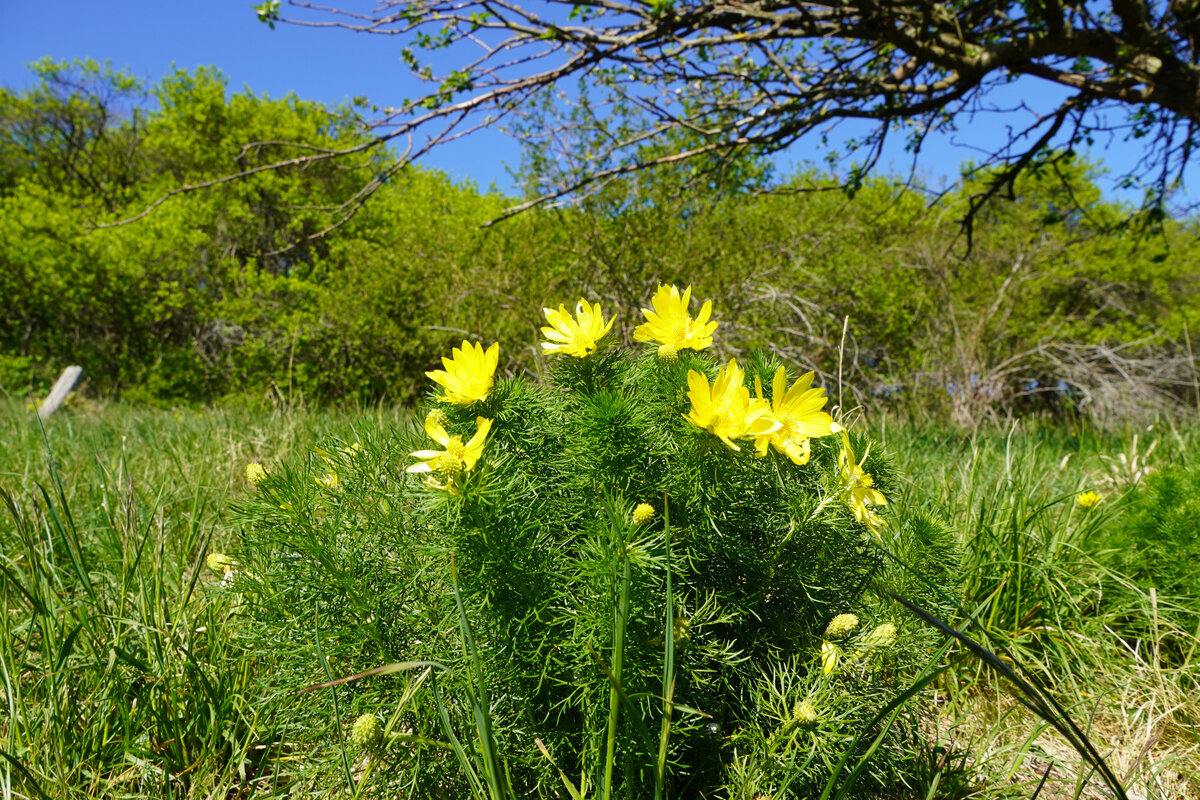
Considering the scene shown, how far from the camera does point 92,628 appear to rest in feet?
4.26

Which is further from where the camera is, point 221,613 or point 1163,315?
point 1163,315

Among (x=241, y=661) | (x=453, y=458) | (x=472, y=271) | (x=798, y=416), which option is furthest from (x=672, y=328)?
(x=472, y=271)

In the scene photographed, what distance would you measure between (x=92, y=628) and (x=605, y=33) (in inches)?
126

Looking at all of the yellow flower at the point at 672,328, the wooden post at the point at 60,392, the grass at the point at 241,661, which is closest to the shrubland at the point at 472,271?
the wooden post at the point at 60,392

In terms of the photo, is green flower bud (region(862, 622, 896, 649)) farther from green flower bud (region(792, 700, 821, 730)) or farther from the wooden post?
the wooden post

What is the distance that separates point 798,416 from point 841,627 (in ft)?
1.06

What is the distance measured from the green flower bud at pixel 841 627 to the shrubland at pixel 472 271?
3614mm

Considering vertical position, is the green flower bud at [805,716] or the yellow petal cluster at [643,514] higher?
the yellow petal cluster at [643,514]

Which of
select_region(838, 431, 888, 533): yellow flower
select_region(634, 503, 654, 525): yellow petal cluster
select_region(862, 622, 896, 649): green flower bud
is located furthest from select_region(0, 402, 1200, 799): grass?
select_region(634, 503, 654, 525): yellow petal cluster

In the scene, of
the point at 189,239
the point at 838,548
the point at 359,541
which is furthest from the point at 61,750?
the point at 189,239

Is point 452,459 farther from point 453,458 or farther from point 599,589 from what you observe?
point 599,589

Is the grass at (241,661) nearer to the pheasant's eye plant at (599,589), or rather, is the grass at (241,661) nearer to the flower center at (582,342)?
the pheasant's eye plant at (599,589)

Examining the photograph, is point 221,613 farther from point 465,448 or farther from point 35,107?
point 35,107

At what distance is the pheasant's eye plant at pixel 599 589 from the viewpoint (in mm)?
923
